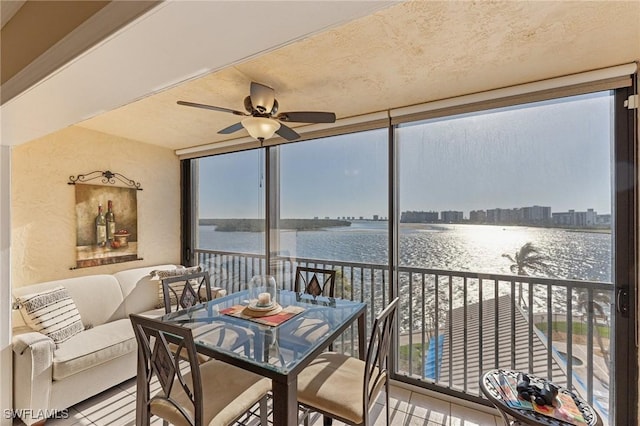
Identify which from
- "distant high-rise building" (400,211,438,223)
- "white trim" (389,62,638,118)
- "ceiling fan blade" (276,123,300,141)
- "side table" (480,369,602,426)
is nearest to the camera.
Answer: "side table" (480,369,602,426)

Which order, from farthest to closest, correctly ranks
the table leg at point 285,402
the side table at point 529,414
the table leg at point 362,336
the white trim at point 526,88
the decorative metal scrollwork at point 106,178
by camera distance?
the decorative metal scrollwork at point 106,178
the table leg at point 362,336
the white trim at point 526,88
the side table at point 529,414
the table leg at point 285,402

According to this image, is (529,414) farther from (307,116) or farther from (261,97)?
(261,97)

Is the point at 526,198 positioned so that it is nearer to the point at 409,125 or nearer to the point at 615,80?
the point at 615,80

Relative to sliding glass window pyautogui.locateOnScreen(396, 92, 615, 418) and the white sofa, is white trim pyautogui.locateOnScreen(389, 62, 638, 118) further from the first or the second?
the white sofa

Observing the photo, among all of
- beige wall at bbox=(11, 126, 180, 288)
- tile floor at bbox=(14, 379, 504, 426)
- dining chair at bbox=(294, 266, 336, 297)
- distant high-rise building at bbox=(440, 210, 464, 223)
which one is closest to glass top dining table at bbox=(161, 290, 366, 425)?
dining chair at bbox=(294, 266, 336, 297)

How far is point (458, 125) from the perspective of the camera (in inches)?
97.0

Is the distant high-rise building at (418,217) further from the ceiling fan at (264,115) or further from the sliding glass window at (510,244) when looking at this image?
the ceiling fan at (264,115)

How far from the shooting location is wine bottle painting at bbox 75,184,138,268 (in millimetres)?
3137

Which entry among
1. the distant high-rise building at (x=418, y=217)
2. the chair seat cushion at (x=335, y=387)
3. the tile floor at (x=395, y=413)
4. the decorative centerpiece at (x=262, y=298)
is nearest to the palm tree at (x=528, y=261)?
the distant high-rise building at (x=418, y=217)

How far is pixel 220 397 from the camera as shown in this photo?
158cm

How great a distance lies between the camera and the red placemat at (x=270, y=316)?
1.91 m

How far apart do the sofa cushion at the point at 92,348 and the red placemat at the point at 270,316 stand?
112 cm

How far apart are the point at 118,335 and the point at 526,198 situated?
11.9 feet

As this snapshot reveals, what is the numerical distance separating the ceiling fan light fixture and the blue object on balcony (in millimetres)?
2337
